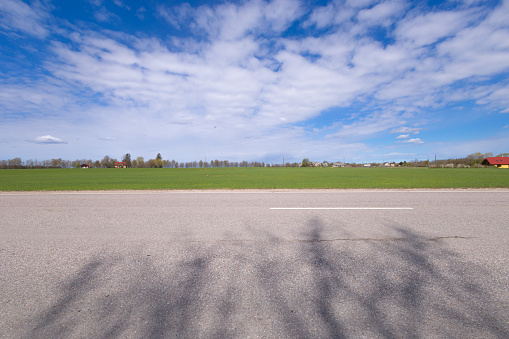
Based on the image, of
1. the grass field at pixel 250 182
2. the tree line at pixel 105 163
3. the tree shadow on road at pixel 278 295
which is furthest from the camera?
the tree line at pixel 105 163

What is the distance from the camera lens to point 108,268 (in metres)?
3.23

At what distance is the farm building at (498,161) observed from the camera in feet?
268

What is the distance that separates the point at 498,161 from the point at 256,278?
124 meters

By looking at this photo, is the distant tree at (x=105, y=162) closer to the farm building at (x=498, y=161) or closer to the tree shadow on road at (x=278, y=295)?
the tree shadow on road at (x=278, y=295)

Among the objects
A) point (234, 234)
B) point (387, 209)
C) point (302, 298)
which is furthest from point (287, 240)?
point (387, 209)

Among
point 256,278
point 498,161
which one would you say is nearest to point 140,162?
point 256,278

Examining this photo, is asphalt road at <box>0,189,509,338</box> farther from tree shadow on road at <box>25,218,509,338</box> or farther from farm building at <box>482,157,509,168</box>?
farm building at <box>482,157,509,168</box>

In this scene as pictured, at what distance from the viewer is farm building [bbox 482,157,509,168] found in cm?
8175

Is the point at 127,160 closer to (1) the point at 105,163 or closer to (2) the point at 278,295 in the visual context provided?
(1) the point at 105,163

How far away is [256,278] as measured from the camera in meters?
2.94

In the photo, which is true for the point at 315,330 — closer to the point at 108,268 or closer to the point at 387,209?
the point at 108,268

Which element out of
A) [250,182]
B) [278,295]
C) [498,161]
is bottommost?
[278,295]

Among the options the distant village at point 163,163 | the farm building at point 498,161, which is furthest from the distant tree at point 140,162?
the farm building at point 498,161

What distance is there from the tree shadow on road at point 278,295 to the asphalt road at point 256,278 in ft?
0.04
